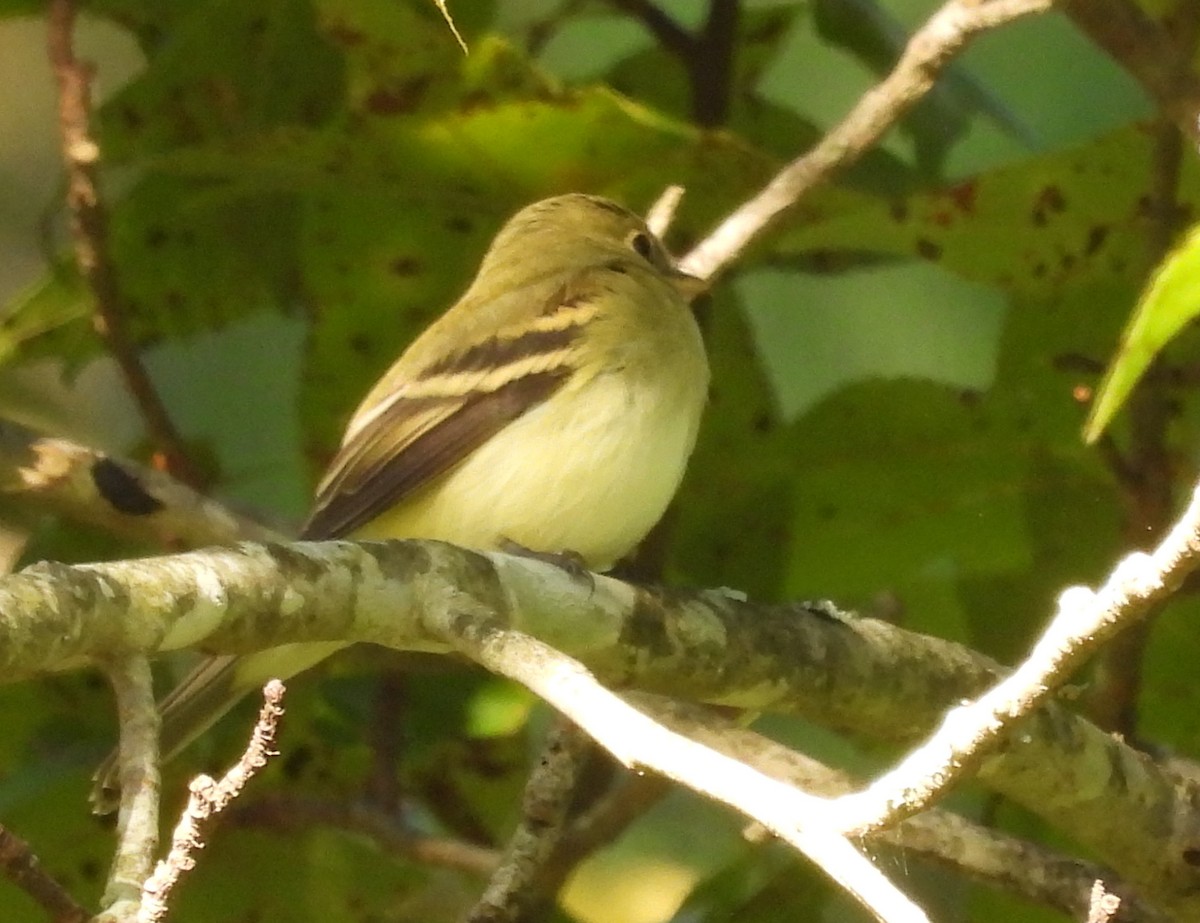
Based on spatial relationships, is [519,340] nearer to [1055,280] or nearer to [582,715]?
[1055,280]

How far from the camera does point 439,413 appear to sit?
2.64 metres

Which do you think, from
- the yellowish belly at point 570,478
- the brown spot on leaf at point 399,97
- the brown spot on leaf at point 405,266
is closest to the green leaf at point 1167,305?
the yellowish belly at point 570,478

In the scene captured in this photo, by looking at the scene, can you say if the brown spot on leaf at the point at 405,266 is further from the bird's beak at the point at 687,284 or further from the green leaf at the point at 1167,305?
the green leaf at the point at 1167,305

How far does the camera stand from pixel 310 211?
2916 millimetres

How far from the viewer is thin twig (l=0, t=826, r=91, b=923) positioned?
48.1 inches

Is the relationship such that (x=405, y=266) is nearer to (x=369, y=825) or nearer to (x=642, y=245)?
(x=642, y=245)

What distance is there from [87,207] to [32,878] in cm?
154

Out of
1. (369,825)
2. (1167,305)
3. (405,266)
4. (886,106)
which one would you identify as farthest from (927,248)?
(1167,305)

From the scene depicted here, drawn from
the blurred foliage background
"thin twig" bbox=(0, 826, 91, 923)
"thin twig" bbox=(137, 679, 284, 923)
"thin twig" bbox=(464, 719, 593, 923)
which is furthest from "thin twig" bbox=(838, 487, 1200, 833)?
the blurred foliage background

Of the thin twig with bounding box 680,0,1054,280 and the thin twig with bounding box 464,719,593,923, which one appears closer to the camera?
the thin twig with bounding box 464,719,593,923

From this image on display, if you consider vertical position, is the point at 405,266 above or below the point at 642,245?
below

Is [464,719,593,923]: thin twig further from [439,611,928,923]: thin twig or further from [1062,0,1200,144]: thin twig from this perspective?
[1062,0,1200,144]: thin twig

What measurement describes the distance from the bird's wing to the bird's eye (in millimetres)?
307

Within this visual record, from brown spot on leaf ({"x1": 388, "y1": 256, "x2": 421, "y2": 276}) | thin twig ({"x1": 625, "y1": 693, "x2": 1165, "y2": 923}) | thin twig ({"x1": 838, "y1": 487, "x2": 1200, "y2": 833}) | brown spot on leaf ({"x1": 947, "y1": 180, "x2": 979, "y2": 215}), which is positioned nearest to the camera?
thin twig ({"x1": 838, "y1": 487, "x2": 1200, "y2": 833})
